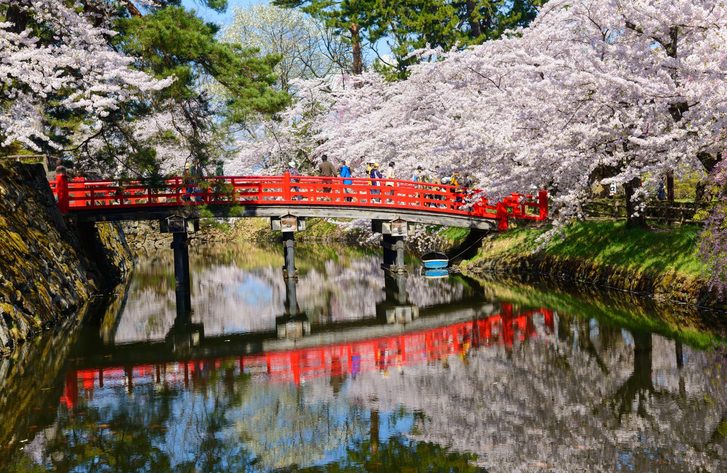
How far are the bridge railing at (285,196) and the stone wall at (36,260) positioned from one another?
145 cm

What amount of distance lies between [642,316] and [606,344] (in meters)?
2.90

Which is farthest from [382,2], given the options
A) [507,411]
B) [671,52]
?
[507,411]

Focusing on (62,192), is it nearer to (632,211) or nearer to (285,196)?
(285,196)

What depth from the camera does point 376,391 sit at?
12.9 metres

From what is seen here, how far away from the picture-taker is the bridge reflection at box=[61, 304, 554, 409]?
47.6ft

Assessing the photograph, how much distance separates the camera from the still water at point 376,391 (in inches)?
386

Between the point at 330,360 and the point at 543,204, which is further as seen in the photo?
the point at 543,204

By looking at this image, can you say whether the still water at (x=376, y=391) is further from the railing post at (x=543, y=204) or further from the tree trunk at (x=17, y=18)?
the tree trunk at (x=17, y=18)

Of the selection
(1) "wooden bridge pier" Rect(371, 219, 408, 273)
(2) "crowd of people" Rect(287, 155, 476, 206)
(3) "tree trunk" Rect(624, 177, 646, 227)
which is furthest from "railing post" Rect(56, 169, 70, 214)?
(3) "tree trunk" Rect(624, 177, 646, 227)

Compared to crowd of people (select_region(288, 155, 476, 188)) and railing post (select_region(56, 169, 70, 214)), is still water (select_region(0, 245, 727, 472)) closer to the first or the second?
railing post (select_region(56, 169, 70, 214))

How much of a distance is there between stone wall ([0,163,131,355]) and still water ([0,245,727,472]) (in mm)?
859

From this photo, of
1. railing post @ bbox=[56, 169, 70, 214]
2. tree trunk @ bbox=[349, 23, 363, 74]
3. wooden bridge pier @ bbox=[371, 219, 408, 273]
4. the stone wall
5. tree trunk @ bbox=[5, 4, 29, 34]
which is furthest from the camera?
tree trunk @ bbox=[349, 23, 363, 74]

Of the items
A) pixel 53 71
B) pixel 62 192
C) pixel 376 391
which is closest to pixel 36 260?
pixel 53 71

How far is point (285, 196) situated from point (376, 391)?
648 inches
